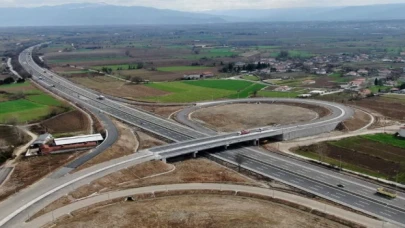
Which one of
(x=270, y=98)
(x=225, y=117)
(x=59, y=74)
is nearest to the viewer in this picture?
(x=225, y=117)

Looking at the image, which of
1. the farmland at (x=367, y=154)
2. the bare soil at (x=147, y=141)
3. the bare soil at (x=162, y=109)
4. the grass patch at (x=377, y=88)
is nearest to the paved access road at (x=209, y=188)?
the farmland at (x=367, y=154)

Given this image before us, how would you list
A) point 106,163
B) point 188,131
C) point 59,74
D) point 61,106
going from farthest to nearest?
point 59,74 < point 61,106 < point 188,131 < point 106,163

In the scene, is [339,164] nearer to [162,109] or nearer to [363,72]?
[162,109]

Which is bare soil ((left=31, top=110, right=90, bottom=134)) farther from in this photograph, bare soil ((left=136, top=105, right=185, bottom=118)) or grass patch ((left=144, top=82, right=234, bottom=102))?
grass patch ((left=144, top=82, right=234, bottom=102))

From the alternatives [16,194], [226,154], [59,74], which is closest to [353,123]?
[226,154]

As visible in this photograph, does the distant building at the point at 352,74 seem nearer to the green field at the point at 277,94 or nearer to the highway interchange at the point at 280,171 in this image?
the green field at the point at 277,94

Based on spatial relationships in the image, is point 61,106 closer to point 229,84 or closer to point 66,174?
point 66,174
